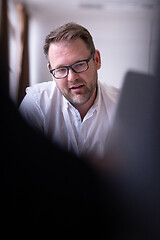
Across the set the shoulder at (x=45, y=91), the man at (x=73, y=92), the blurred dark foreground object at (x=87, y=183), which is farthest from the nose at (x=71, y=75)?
the blurred dark foreground object at (x=87, y=183)

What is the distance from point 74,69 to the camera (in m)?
0.68

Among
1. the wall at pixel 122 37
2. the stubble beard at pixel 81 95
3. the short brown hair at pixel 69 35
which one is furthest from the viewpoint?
the stubble beard at pixel 81 95

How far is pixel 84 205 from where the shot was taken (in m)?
0.40

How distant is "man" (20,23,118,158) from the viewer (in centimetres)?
66

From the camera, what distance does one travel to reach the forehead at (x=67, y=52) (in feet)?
2.24

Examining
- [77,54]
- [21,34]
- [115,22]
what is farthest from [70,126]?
[21,34]

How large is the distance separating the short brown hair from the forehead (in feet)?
0.05

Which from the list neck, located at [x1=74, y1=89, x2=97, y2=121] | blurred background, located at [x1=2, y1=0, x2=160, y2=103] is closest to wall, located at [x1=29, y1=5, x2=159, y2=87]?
blurred background, located at [x1=2, y1=0, x2=160, y2=103]

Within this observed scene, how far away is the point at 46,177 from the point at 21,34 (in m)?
1.43

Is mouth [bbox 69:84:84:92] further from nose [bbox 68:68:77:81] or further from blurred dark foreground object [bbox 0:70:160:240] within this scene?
blurred dark foreground object [bbox 0:70:160:240]

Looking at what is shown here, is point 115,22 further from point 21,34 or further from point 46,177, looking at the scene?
point 21,34

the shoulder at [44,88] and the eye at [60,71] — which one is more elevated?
the eye at [60,71]

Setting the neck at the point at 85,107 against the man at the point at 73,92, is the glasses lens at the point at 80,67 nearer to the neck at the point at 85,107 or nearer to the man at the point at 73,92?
the man at the point at 73,92

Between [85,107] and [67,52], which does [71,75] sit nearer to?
[67,52]
